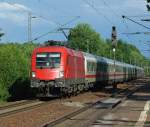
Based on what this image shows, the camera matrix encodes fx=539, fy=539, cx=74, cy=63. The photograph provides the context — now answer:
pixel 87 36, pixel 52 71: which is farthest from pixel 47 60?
pixel 87 36

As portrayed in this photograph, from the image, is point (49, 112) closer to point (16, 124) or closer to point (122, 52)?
point (16, 124)

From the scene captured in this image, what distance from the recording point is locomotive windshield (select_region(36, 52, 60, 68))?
105 feet

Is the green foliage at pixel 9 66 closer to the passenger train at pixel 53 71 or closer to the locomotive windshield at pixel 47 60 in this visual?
the passenger train at pixel 53 71

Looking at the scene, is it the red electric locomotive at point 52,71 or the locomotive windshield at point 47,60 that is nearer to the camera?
the red electric locomotive at point 52,71

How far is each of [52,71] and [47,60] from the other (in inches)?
36.6

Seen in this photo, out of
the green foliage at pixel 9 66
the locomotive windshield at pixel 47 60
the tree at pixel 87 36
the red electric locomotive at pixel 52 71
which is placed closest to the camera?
the red electric locomotive at pixel 52 71

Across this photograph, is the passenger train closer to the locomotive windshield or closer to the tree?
the locomotive windshield

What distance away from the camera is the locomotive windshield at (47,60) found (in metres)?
32.1

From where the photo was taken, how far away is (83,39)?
5074 inches

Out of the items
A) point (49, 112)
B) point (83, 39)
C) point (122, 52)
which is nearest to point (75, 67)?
point (49, 112)

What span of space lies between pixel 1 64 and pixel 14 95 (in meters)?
3.37

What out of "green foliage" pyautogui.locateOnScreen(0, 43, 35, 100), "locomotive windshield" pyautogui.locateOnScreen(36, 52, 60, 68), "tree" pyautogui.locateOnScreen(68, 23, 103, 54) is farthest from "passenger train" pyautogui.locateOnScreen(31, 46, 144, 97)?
"tree" pyautogui.locateOnScreen(68, 23, 103, 54)

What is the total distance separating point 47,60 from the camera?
32.4m

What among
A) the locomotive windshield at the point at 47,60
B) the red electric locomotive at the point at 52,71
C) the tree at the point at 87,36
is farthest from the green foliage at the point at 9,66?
the tree at the point at 87,36
